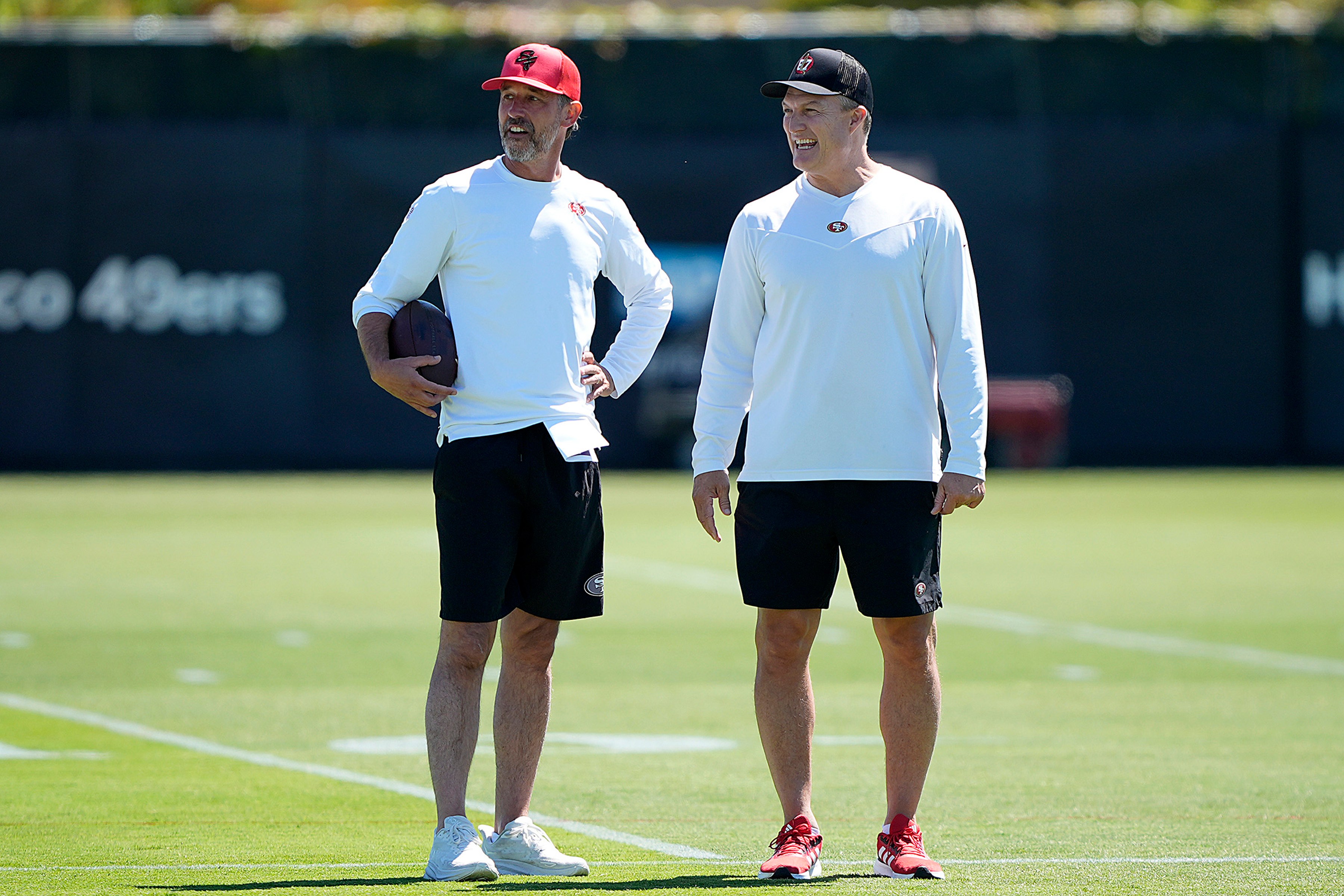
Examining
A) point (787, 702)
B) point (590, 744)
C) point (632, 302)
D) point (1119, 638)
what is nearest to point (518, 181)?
point (632, 302)

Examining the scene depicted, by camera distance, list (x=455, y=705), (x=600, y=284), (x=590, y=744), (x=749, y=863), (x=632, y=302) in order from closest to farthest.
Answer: (x=455, y=705)
(x=749, y=863)
(x=632, y=302)
(x=590, y=744)
(x=600, y=284)

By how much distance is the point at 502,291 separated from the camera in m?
6.20

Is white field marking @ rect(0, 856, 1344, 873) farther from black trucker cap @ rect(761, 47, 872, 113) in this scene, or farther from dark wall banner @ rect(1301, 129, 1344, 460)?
dark wall banner @ rect(1301, 129, 1344, 460)

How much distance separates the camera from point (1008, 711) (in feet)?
32.8

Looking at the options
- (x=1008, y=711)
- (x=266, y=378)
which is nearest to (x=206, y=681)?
(x=1008, y=711)

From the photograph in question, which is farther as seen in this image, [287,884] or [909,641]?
[909,641]

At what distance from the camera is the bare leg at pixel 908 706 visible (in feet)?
20.3

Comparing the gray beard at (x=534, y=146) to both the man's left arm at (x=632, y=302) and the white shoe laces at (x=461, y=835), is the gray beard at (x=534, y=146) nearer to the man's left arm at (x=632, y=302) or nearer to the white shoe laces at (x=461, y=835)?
the man's left arm at (x=632, y=302)

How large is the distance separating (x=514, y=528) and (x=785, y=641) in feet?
2.69

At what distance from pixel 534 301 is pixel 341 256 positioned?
984 inches

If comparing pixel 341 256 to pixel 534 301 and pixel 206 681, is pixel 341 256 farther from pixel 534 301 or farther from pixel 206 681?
pixel 534 301

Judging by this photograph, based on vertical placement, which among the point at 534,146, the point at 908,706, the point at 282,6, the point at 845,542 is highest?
the point at 282,6

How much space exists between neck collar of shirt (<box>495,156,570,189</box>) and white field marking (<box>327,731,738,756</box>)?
3.07m

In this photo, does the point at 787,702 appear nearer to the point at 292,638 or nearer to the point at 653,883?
the point at 653,883
